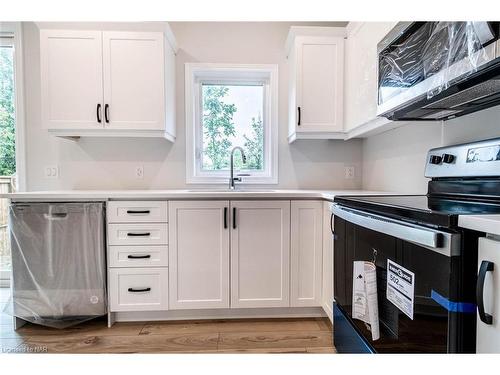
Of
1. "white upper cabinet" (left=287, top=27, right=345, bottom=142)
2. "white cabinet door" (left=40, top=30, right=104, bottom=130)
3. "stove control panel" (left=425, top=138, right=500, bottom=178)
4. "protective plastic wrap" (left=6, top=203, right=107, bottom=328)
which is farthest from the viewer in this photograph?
"white upper cabinet" (left=287, top=27, right=345, bottom=142)

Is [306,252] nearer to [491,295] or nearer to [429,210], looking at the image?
[429,210]

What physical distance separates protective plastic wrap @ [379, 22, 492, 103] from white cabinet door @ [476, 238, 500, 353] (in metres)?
0.55

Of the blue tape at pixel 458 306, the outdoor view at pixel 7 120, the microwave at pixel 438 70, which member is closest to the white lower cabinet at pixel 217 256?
the microwave at pixel 438 70

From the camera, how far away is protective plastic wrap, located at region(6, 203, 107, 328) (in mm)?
1776

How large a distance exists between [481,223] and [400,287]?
1.16ft

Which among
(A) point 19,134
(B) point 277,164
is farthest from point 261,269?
(A) point 19,134

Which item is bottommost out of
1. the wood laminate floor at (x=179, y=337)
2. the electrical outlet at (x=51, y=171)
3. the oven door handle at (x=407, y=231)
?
the wood laminate floor at (x=179, y=337)

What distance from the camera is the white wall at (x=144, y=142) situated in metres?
2.35

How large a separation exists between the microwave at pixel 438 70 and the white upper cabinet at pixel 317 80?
0.73 metres

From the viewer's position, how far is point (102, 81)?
2.03 metres

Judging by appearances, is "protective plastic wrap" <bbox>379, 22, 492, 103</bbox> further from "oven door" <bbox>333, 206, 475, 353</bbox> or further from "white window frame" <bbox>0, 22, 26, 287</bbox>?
"white window frame" <bbox>0, 22, 26, 287</bbox>

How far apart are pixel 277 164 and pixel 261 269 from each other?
3.23 ft

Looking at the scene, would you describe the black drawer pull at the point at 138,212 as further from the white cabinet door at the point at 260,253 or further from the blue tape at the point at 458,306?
the blue tape at the point at 458,306

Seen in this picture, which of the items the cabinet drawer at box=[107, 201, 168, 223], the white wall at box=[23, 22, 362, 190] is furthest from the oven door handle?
the white wall at box=[23, 22, 362, 190]
